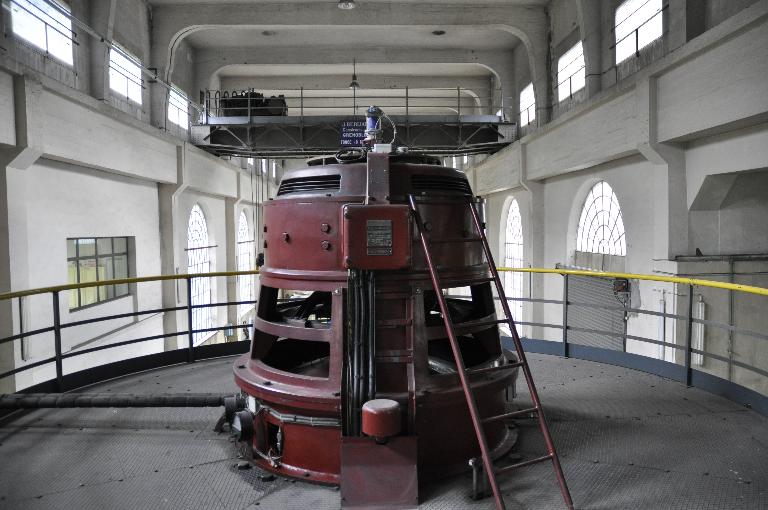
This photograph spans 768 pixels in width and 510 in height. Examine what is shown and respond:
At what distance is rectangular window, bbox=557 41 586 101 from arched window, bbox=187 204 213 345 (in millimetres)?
9889

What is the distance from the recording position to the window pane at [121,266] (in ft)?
35.9

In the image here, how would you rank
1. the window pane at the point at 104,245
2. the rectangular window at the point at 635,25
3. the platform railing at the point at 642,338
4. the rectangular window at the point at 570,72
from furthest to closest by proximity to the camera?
the rectangular window at the point at 570,72 → the window pane at the point at 104,245 → the rectangular window at the point at 635,25 → the platform railing at the point at 642,338

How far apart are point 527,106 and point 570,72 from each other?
2.96 meters

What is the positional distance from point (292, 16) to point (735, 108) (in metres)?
9.47

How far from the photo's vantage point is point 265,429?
152 inches

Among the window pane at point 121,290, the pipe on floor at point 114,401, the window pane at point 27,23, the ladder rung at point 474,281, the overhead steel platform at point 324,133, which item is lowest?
the pipe on floor at point 114,401

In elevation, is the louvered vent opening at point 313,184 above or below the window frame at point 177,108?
below

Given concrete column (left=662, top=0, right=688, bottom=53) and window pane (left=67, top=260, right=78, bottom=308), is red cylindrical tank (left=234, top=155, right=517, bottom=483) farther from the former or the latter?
window pane (left=67, top=260, right=78, bottom=308)

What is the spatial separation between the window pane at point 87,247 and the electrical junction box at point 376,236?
809 centimetres

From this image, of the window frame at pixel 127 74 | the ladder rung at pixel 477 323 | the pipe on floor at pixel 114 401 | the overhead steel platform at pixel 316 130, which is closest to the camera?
the ladder rung at pixel 477 323

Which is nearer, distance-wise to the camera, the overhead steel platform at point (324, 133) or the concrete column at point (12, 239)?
the concrete column at point (12, 239)

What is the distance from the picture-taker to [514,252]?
16062 mm

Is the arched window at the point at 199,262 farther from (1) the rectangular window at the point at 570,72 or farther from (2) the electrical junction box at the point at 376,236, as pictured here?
(2) the electrical junction box at the point at 376,236

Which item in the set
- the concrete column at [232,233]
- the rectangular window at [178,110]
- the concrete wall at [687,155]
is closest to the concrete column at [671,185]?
the concrete wall at [687,155]
